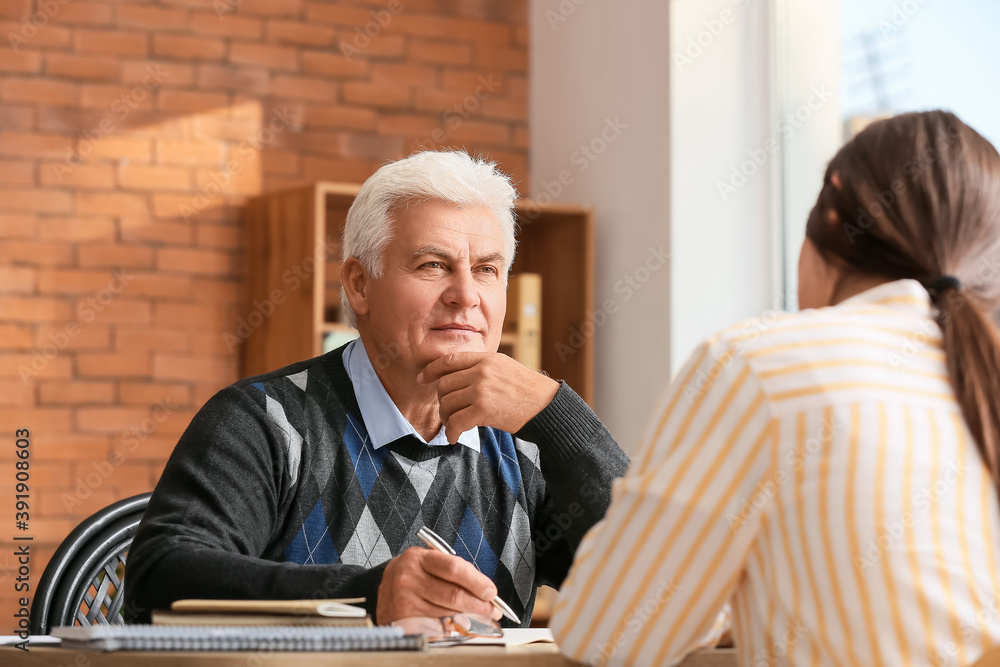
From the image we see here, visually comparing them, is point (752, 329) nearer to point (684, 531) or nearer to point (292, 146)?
point (684, 531)

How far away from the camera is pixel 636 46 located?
3295 millimetres

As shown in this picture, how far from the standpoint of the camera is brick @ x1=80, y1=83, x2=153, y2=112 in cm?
335

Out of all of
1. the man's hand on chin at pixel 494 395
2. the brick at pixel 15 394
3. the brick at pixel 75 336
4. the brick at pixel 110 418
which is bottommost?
the brick at pixel 110 418

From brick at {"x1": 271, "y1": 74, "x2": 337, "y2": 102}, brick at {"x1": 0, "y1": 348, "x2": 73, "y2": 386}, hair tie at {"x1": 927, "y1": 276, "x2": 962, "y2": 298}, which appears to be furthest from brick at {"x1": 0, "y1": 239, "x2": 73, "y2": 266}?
hair tie at {"x1": 927, "y1": 276, "x2": 962, "y2": 298}

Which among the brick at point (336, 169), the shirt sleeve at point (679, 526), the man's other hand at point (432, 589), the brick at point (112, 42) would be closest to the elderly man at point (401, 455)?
the man's other hand at point (432, 589)

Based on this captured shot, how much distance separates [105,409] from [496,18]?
1.94 m

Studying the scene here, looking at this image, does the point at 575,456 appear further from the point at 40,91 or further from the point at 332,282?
the point at 40,91

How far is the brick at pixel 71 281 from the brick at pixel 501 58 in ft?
4.98

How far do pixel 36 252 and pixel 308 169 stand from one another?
2.96ft

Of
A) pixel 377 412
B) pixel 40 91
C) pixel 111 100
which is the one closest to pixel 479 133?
pixel 111 100

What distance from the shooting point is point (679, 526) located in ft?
2.86

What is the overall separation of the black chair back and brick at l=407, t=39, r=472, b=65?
8.19 ft

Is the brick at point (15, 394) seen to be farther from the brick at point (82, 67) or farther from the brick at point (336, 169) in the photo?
the brick at point (336, 169)

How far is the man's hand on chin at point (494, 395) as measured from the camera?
1.40 meters
